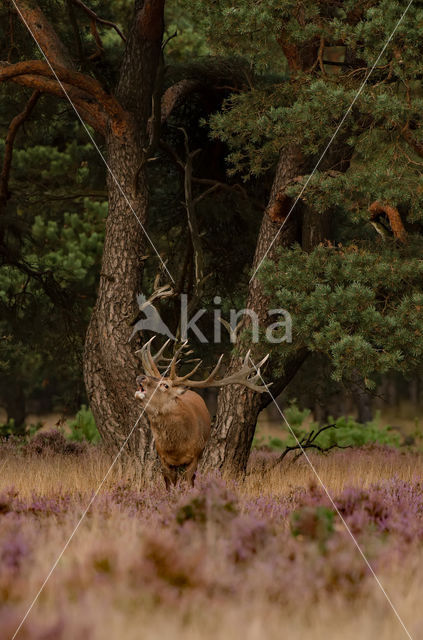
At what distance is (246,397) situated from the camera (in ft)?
32.6

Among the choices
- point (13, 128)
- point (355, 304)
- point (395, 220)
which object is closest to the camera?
point (355, 304)

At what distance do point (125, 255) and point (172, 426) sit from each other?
317cm

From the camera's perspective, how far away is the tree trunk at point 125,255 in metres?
9.86

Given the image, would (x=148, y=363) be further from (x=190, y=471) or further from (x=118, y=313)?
(x=118, y=313)

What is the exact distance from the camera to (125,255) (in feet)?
33.4

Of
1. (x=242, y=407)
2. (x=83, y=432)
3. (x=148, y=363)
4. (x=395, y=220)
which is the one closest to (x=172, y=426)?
(x=148, y=363)

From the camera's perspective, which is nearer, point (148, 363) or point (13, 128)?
point (148, 363)

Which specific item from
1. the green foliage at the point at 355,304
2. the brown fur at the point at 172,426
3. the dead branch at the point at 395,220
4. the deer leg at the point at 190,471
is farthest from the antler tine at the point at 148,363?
the dead branch at the point at 395,220

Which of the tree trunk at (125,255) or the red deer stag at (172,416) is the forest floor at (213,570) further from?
the tree trunk at (125,255)

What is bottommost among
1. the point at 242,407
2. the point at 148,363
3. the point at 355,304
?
the point at 242,407

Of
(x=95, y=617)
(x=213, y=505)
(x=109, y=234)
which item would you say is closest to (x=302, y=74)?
(x=109, y=234)

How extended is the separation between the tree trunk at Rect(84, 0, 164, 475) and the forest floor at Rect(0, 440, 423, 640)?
3947mm

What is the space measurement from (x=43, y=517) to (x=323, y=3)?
6911mm

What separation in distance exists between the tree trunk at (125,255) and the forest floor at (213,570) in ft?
12.9
